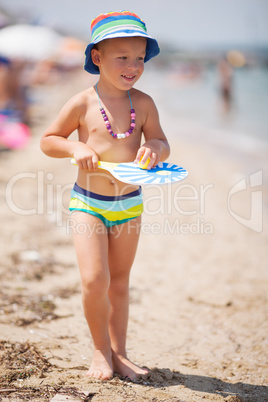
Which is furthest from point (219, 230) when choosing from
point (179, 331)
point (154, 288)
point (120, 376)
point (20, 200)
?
point (120, 376)

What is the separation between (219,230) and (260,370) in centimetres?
280

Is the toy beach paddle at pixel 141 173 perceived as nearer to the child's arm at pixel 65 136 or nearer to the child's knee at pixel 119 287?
the child's arm at pixel 65 136

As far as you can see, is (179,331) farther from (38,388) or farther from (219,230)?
(219,230)

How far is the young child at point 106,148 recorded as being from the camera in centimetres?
236

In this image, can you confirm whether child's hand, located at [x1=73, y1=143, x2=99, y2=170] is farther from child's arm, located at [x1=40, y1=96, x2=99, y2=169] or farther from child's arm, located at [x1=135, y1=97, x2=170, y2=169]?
child's arm, located at [x1=135, y1=97, x2=170, y2=169]

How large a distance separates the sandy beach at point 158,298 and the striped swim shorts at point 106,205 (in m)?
0.93

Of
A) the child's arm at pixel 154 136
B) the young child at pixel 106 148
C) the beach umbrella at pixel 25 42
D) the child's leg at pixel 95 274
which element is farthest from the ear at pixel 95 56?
the beach umbrella at pixel 25 42

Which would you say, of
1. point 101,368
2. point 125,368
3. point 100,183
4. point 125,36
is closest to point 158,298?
point 125,368

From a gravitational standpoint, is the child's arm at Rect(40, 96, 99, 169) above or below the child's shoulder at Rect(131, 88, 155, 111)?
below

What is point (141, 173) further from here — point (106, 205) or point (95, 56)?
point (95, 56)

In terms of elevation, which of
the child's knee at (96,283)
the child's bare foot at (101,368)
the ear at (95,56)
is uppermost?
the ear at (95,56)

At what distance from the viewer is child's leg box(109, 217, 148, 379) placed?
2.57m

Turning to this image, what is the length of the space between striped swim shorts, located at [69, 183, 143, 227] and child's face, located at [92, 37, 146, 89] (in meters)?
0.63

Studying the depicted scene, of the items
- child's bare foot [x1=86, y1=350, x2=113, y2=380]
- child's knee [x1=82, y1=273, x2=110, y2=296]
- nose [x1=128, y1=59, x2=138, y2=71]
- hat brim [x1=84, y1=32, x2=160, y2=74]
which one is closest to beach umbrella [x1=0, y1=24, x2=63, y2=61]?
hat brim [x1=84, y1=32, x2=160, y2=74]
